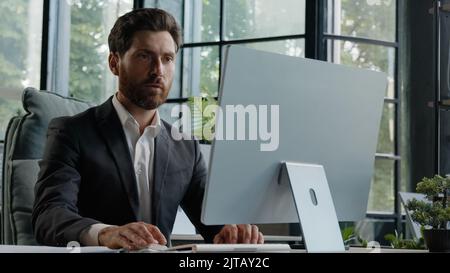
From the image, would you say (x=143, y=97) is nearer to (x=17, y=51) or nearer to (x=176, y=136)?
(x=176, y=136)

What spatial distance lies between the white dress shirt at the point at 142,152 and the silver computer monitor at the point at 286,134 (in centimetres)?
57

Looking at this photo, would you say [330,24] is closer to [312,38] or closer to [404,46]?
[312,38]

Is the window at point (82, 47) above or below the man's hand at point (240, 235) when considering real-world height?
above

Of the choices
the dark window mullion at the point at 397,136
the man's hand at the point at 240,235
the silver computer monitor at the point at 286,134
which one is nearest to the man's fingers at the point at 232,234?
the man's hand at the point at 240,235

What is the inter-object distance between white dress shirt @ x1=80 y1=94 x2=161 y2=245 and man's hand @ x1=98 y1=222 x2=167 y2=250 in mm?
489

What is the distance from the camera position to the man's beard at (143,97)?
6.72ft

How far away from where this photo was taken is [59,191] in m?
1.85

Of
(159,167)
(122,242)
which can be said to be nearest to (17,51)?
(159,167)

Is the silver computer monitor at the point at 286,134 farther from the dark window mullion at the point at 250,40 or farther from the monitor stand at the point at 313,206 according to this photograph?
the dark window mullion at the point at 250,40

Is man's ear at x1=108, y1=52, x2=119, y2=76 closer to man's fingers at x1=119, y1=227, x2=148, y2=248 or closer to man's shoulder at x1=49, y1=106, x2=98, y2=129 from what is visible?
man's shoulder at x1=49, y1=106, x2=98, y2=129

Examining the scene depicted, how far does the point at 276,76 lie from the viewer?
149 centimetres

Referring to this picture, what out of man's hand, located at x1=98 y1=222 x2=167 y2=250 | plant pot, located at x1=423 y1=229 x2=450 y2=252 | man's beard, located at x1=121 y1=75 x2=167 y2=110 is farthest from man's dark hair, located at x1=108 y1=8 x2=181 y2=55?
plant pot, located at x1=423 y1=229 x2=450 y2=252

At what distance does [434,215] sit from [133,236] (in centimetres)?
68
